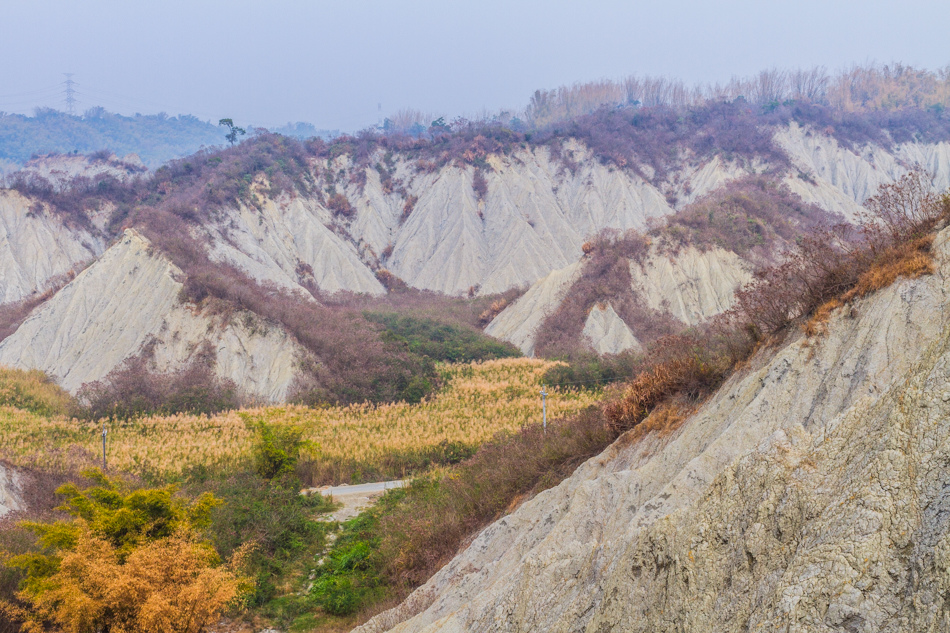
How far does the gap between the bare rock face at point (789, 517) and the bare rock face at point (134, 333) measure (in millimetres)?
21907

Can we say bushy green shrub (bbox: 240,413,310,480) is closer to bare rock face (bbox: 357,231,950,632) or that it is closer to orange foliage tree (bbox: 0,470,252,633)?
orange foliage tree (bbox: 0,470,252,633)

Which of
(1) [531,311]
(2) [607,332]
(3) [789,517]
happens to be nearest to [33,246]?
(1) [531,311]

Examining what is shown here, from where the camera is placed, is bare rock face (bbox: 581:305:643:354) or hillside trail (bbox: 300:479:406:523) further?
bare rock face (bbox: 581:305:643:354)

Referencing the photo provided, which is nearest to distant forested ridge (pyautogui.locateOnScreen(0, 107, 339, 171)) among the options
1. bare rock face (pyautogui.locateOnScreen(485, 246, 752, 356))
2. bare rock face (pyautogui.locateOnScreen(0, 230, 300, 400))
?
bare rock face (pyautogui.locateOnScreen(0, 230, 300, 400))

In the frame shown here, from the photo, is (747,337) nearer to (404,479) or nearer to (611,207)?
(404,479)

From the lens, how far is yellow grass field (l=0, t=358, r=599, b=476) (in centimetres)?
1797

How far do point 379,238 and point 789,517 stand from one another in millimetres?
58362

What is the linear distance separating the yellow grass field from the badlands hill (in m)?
2.84

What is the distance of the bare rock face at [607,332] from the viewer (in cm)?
3195

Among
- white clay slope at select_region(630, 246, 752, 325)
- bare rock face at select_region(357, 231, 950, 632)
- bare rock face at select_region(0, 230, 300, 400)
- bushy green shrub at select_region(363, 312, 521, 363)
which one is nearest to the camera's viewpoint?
bare rock face at select_region(357, 231, 950, 632)

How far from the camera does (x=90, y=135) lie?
537ft

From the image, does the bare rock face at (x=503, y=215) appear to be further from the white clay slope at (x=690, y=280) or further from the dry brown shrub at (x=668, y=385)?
the dry brown shrub at (x=668, y=385)

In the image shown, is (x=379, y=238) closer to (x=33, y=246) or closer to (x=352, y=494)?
(x=33, y=246)

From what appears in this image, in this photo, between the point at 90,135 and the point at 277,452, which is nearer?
the point at 277,452
